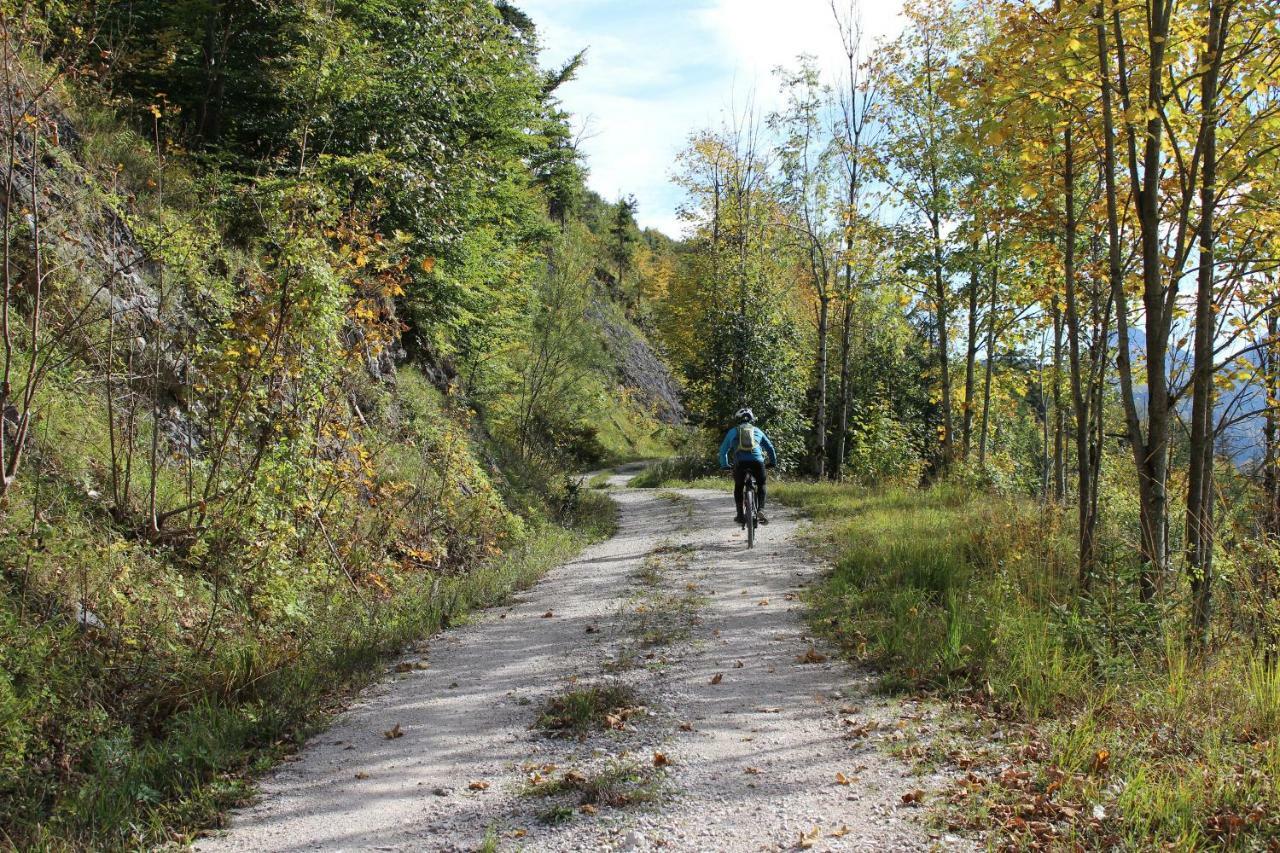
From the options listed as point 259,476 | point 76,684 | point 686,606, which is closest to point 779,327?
point 686,606

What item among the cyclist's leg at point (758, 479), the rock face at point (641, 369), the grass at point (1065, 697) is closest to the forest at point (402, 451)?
the grass at point (1065, 697)

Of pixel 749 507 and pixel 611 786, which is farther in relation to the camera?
pixel 749 507

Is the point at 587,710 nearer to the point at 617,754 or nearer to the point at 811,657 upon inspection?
the point at 617,754

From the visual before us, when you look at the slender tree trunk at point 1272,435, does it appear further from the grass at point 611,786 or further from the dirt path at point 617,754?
the grass at point 611,786

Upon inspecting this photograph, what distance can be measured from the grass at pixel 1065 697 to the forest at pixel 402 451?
25mm

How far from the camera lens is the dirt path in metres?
3.67

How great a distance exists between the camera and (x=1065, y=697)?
473 cm

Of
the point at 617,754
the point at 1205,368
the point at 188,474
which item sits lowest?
the point at 617,754

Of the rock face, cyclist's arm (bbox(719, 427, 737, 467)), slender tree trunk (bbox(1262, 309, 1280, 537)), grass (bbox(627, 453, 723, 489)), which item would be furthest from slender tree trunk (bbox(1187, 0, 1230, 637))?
the rock face

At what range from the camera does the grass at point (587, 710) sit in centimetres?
492

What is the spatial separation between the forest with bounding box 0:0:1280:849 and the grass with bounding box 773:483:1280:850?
2 centimetres

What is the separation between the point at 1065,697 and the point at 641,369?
51.7 metres

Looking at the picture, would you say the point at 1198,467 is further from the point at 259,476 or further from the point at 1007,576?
the point at 259,476

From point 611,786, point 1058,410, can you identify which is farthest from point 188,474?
point 1058,410
